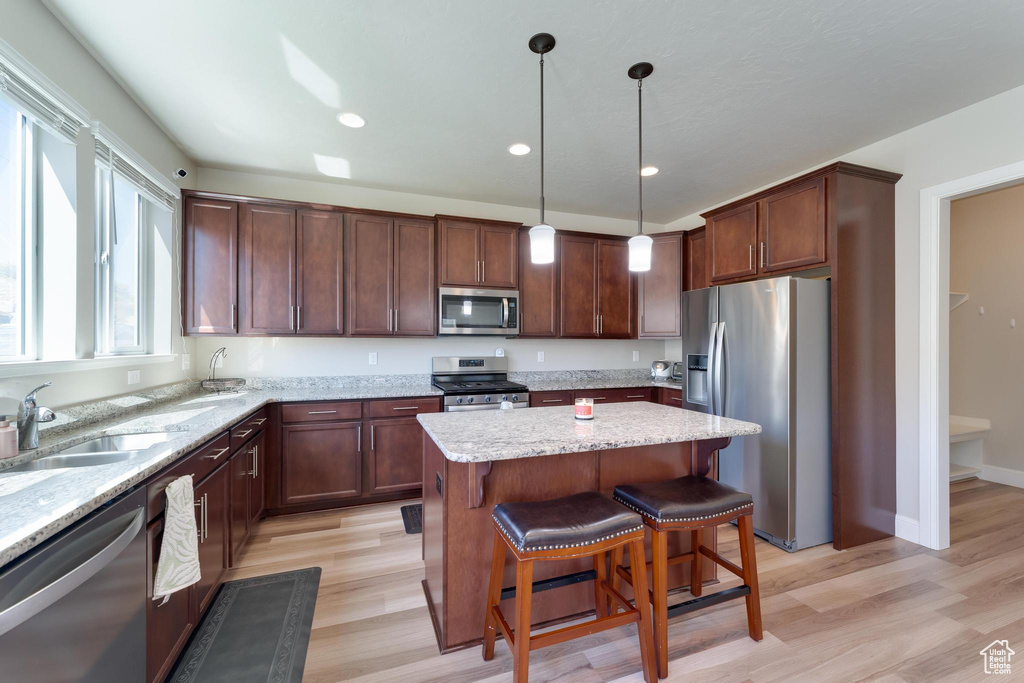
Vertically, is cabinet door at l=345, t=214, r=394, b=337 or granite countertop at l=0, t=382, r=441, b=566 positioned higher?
cabinet door at l=345, t=214, r=394, b=337

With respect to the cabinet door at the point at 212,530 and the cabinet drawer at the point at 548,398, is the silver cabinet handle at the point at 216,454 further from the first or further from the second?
the cabinet drawer at the point at 548,398

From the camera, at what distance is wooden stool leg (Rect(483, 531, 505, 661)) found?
5.41 ft

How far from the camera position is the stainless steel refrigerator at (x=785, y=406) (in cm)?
264

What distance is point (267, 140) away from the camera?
295 cm

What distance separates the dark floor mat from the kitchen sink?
1624 mm

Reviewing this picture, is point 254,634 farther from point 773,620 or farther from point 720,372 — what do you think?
point 720,372

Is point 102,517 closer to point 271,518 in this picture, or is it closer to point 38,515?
point 38,515

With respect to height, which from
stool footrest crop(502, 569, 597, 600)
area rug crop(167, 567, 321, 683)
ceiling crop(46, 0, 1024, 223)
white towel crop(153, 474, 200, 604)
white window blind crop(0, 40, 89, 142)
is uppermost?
ceiling crop(46, 0, 1024, 223)

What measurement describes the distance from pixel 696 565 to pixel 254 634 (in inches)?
81.2

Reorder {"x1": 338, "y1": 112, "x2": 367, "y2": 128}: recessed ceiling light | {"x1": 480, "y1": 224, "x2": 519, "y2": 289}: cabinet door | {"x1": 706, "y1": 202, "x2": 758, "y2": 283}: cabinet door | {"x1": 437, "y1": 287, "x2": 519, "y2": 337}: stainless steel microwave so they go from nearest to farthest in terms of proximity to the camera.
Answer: {"x1": 338, "y1": 112, "x2": 367, "y2": 128}: recessed ceiling light, {"x1": 706, "y1": 202, "x2": 758, "y2": 283}: cabinet door, {"x1": 437, "y1": 287, "x2": 519, "y2": 337}: stainless steel microwave, {"x1": 480, "y1": 224, "x2": 519, "y2": 289}: cabinet door

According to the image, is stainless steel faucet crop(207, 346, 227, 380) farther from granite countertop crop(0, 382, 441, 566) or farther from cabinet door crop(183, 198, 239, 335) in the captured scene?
granite countertop crop(0, 382, 441, 566)

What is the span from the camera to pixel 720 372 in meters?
3.02

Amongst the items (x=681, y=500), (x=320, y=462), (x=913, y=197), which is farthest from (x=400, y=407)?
(x=913, y=197)

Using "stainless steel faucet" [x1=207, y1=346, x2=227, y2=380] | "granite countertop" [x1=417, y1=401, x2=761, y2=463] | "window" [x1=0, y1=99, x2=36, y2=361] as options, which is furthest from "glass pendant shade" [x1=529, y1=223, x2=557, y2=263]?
"stainless steel faucet" [x1=207, y1=346, x2=227, y2=380]
